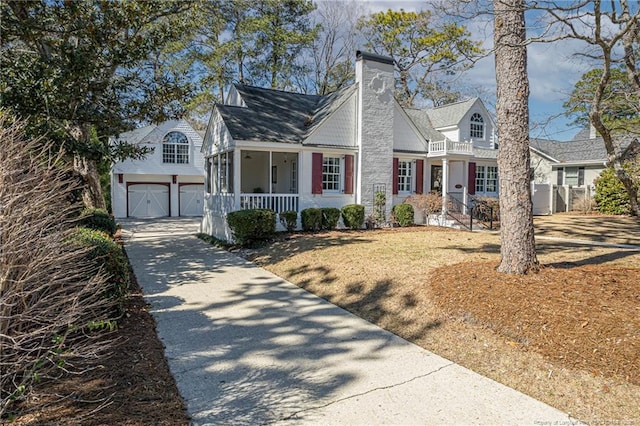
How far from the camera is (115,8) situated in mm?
8484

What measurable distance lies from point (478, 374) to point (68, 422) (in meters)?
3.69

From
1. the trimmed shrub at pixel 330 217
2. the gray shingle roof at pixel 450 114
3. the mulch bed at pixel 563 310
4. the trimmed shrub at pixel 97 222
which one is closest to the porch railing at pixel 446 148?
the gray shingle roof at pixel 450 114

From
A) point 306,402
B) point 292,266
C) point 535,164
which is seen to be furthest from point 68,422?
point 535,164

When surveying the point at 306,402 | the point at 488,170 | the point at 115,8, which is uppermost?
the point at 115,8

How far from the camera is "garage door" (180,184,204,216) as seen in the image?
1101 inches

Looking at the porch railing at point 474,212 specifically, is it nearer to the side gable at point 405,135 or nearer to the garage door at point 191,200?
the side gable at point 405,135

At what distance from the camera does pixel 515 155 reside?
604 cm

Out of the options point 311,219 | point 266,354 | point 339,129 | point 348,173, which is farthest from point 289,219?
point 266,354

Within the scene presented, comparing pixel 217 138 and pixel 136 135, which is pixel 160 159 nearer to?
pixel 136 135

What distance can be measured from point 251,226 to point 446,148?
980 cm

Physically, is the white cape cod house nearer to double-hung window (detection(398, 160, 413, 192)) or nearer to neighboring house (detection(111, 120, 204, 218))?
double-hung window (detection(398, 160, 413, 192))

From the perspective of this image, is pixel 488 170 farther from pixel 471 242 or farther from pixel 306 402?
pixel 306 402

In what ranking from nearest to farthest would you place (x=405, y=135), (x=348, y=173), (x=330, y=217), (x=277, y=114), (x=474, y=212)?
(x=330, y=217) → (x=348, y=173) → (x=277, y=114) → (x=405, y=135) → (x=474, y=212)

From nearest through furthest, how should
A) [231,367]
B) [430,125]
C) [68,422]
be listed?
[68,422] < [231,367] < [430,125]
